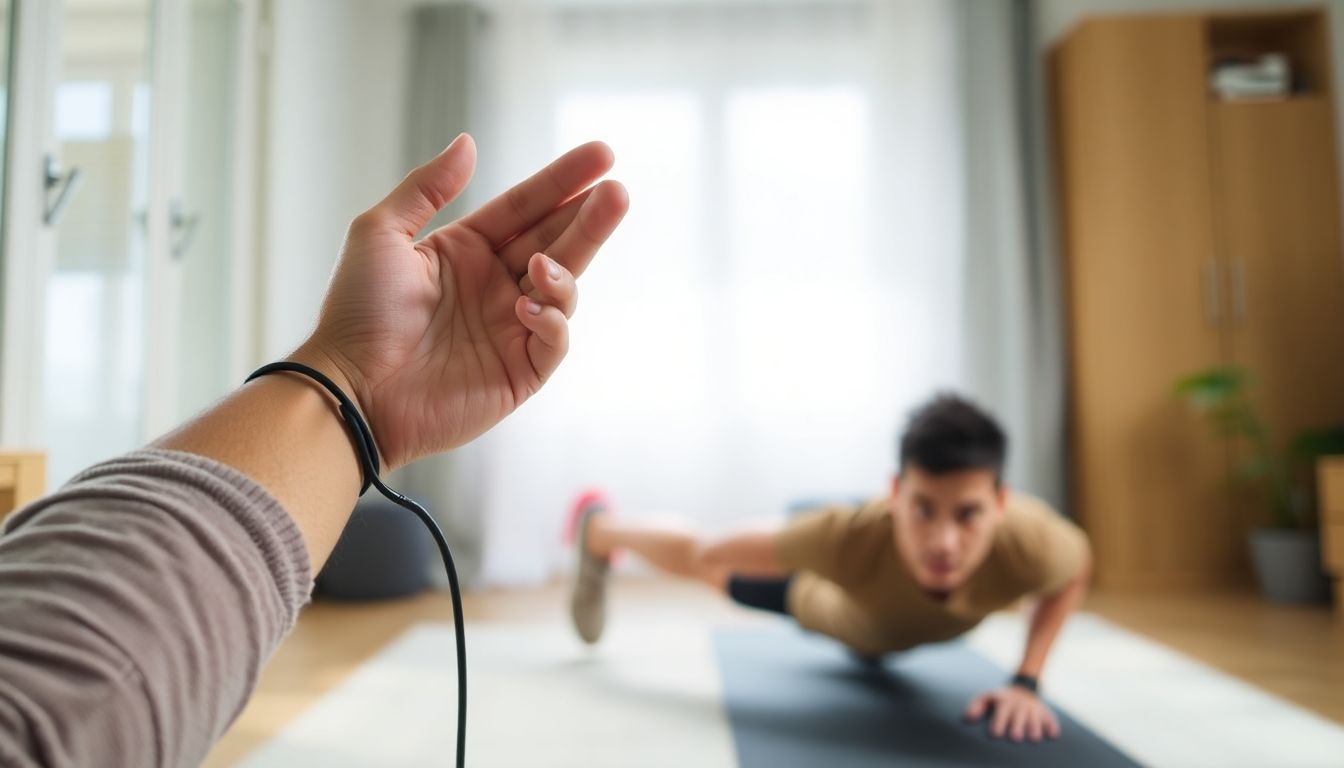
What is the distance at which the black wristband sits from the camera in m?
0.54

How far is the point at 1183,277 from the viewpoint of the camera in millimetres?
3463

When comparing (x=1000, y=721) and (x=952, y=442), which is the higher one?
(x=952, y=442)

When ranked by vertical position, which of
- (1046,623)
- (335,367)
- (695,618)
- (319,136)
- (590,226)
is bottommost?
(695,618)

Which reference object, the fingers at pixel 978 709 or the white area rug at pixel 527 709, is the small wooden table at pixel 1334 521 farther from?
the white area rug at pixel 527 709

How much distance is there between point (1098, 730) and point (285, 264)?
9.84 feet

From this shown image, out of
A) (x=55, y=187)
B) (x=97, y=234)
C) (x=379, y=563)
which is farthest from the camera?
(x=379, y=563)

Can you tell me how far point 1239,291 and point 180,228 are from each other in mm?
3883

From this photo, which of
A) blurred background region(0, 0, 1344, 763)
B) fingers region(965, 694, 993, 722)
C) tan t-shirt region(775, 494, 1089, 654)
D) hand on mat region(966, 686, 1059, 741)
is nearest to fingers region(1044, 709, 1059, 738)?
hand on mat region(966, 686, 1059, 741)

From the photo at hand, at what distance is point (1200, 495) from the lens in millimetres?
3373

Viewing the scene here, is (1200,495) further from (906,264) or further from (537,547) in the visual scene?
(537,547)

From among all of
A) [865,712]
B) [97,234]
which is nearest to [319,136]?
[97,234]

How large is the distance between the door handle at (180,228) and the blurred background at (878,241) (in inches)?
16.6

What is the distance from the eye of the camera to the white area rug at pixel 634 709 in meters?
1.54

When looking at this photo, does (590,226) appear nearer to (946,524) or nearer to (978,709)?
(946,524)
